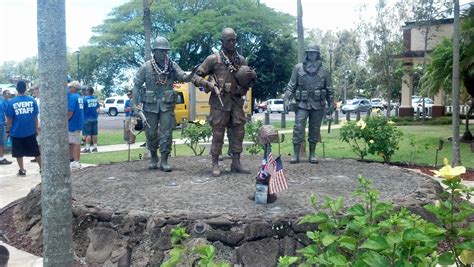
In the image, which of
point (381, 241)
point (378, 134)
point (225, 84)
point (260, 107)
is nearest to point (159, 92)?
point (225, 84)

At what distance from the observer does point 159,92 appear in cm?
745

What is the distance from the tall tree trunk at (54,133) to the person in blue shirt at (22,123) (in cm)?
767

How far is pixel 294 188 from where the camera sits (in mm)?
6348

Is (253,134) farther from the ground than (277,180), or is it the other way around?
(253,134)

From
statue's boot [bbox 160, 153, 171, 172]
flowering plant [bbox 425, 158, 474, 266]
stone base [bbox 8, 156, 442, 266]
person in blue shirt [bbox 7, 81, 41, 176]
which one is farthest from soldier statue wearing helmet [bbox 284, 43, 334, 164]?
flowering plant [bbox 425, 158, 474, 266]

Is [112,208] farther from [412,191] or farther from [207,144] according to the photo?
[207,144]

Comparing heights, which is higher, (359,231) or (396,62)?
(396,62)

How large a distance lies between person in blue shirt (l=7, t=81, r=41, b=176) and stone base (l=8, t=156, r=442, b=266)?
249cm

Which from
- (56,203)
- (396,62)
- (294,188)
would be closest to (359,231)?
(56,203)

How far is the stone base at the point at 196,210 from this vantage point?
4582 millimetres

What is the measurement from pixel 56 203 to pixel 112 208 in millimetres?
2797

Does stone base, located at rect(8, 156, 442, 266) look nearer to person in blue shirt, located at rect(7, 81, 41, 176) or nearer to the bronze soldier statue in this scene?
the bronze soldier statue

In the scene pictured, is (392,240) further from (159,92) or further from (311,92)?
(311,92)

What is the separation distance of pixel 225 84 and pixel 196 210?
8.05 ft
